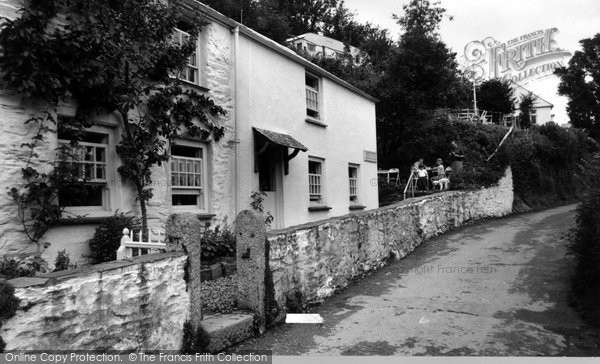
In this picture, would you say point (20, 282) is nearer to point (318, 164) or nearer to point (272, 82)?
point (272, 82)

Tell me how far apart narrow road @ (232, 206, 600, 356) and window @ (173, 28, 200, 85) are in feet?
17.4

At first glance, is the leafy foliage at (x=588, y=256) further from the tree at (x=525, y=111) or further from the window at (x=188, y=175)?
the tree at (x=525, y=111)

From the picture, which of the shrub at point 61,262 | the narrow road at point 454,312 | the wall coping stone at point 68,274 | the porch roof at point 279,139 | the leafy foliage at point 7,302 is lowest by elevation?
the narrow road at point 454,312

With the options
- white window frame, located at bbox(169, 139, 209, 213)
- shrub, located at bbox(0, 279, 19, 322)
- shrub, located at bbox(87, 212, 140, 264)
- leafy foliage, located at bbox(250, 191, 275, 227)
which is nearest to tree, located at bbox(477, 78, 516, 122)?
leafy foliage, located at bbox(250, 191, 275, 227)

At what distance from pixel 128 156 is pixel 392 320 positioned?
4870 millimetres

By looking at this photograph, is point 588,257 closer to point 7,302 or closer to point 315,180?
point 7,302

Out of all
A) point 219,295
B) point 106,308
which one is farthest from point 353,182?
point 106,308

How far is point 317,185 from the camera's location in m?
13.9

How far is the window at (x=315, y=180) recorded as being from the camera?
44.8 ft

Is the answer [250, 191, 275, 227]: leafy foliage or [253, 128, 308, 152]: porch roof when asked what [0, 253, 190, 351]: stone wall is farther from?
[253, 128, 308, 152]: porch roof

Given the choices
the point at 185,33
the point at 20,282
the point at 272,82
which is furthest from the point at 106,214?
the point at 272,82

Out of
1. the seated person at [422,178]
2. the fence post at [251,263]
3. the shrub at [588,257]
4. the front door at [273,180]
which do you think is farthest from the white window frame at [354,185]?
the fence post at [251,263]

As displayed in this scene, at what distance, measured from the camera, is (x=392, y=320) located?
5.98 metres

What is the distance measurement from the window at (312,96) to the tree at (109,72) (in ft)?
16.8
